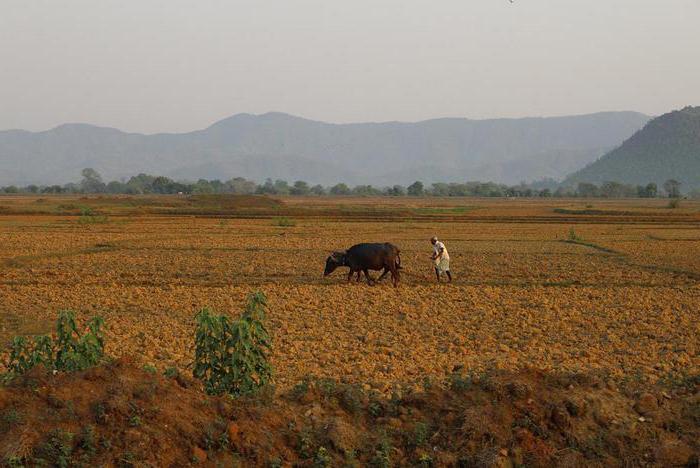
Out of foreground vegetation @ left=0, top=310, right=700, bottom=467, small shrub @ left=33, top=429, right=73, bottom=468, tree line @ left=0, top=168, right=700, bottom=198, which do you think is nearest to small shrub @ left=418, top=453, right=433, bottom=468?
foreground vegetation @ left=0, top=310, right=700, bottom=467

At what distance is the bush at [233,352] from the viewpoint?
8.95 meters

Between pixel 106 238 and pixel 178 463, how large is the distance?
31075mm

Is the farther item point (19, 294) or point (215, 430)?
point (19, 294)

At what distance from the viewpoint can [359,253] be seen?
20969mm

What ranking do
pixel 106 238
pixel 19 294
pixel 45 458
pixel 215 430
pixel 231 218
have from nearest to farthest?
pixel 45 458
pixel 215 430
pixel 19 294
pixel 106 238
pixel 231 218

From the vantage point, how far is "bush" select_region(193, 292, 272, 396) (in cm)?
895

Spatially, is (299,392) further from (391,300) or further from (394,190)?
(394,190)

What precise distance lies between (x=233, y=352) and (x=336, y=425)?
1648 mm

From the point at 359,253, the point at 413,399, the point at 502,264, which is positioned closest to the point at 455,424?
the point at 413,399

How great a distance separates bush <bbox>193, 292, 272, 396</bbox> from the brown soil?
29 centimetres

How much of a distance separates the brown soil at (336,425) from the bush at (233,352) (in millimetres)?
292

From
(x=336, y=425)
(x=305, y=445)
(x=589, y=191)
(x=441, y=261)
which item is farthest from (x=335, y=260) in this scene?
(x=589, y=191)

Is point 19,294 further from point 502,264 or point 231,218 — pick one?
point 231,218

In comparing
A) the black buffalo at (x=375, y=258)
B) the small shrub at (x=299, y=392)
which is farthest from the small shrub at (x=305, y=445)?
the black buffalo at (x=375, y=258)
